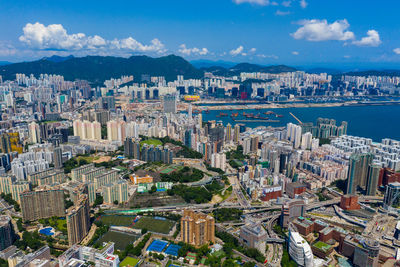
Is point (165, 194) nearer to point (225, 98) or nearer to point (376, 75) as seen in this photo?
point (225, 98)

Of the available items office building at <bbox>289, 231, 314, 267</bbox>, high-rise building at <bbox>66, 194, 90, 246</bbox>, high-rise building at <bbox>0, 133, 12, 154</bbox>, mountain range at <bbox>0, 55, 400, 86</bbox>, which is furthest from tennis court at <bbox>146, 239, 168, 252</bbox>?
mountain range at <bbox>0, 55, 400, 86</bbox>

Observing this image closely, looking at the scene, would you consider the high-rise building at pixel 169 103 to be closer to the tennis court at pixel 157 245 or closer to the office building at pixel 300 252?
the tennis court at pixel 157 245

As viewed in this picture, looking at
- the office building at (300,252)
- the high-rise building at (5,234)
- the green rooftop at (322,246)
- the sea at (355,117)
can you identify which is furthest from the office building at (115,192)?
the sea at (355,117)

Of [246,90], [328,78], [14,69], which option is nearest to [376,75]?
[328,78]

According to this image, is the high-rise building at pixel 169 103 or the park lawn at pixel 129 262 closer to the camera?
the park lawn at pixel 129 262

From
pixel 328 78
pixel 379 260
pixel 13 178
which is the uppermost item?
pixel 328 78
